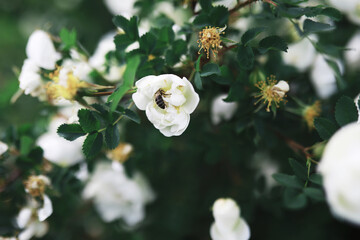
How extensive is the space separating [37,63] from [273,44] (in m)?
0.47

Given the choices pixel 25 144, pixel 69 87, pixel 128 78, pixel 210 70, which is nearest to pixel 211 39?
pixel 210 70

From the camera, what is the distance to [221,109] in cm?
78

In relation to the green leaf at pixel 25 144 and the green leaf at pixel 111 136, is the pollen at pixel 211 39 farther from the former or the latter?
the green leaf at pixel 25 144

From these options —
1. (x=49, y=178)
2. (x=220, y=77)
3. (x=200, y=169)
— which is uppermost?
(x=220, y=77)

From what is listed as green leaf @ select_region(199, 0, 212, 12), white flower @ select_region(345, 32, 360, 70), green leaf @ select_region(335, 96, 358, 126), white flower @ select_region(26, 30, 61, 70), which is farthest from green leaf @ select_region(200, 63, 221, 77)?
white flower @ select_region(345, 32, 360, 70)

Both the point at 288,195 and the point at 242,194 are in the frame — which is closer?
the point at 288,195

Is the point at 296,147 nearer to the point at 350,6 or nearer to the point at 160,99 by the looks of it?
the point at 160,99

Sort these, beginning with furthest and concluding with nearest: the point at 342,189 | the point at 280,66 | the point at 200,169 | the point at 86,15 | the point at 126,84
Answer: the point at 86,15
the point at 200,169
the point at 280,66
the point at 126,84
the point at 342,189

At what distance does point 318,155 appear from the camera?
57 centimetres

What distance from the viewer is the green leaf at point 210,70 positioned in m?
0.53

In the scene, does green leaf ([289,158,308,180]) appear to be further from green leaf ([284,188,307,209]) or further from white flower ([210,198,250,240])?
white flower ([210,198,250,240])

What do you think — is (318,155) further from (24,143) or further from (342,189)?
(24,143)

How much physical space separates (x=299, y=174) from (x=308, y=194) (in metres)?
0.04

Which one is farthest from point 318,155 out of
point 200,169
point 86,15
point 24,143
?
point 86,15
